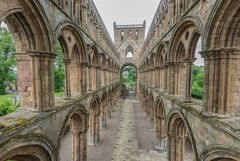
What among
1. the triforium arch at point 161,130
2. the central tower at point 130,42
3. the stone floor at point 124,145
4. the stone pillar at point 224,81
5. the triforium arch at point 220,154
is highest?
the central tower at point 130,42

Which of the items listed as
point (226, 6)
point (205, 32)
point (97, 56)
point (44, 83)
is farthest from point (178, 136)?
point (97, 56)

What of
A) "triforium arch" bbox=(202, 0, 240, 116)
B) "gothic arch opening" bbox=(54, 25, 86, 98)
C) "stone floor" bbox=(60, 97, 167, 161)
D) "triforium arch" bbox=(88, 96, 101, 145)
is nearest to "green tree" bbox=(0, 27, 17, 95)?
"stone floor" bbox=(60, 97, 167, 161)

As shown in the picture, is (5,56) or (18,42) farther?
(5,56)

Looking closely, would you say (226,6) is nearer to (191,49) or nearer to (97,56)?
(191,49)

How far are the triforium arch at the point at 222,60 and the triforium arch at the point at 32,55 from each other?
5.66 meters

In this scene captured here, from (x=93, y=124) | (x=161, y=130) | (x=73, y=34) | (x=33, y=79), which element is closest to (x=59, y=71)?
(x=93, y=124)

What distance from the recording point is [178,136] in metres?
9.17

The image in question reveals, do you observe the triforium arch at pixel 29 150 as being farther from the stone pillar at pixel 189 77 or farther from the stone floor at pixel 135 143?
the stone floor at pixel 135 143

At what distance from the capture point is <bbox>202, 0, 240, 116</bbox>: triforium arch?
4945mm

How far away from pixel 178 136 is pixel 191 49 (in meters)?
4.94

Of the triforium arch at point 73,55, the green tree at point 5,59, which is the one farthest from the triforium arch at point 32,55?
the green tree at point 5,59

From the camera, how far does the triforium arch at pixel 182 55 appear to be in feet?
23.4

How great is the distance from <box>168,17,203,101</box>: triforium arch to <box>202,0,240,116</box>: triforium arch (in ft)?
3.55

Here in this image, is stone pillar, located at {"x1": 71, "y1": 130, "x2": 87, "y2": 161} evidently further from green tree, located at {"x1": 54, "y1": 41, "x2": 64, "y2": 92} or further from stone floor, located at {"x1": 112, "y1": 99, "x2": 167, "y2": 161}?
green tree, located at {"x1": 54, "y1": 41, "x2": 64, "y2": 92}
